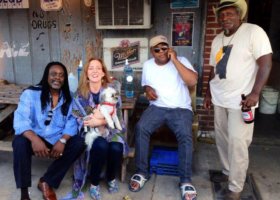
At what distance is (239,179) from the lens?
109 inches

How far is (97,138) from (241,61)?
4.78 ft

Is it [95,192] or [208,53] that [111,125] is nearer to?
[95,192]

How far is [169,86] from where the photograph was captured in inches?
129

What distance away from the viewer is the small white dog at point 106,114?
2.92 m

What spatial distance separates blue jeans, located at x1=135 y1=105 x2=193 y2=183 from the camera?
9.74ft

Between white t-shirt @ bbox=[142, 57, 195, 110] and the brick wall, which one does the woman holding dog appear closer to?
white t-shirt @ bbox=[142, 57, 195, 110]

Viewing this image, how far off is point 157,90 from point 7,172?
1.86m

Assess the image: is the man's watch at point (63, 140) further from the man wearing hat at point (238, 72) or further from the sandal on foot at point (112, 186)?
the man wearing hat at point (238, 72)

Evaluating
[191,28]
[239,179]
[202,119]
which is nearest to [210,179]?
[239,179]

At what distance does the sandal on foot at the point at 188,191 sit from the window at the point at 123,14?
1969 millimetres

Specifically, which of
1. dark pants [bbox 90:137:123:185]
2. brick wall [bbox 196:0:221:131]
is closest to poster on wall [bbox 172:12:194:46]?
brick wall [bbox 196:0:221:131]

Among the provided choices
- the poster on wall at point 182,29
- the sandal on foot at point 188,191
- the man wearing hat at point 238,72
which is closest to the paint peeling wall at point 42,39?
the poster on wall at point 182,29

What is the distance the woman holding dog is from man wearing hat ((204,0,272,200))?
1.02m

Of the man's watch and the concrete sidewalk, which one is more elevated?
the man's watch
